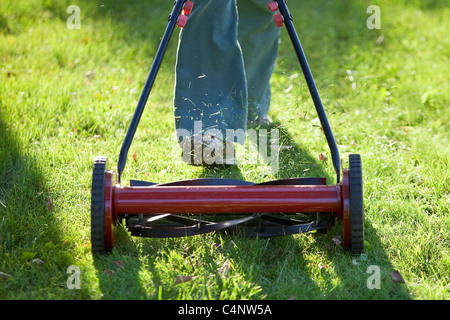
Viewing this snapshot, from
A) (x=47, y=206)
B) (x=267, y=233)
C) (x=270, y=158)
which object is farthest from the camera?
(x=270, y=158)

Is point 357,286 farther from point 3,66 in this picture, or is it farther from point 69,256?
point 3,66

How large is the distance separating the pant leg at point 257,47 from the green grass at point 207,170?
184mm

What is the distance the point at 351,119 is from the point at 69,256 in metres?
2.12

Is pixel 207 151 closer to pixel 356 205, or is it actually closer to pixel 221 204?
pixel 221 204

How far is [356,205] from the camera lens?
235 centimetres

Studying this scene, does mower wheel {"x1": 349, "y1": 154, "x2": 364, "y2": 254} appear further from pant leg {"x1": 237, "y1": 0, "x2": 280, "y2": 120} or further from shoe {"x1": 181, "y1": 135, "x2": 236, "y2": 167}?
pant leg {"x1": 237, "y1": 0, "x2": 280, "y2": 120}

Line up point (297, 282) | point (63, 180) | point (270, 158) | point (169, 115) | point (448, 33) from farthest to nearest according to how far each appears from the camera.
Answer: point (448, 33) < point (169, 115) < point (270, 158) < point (63, 180) < point (297, 282)

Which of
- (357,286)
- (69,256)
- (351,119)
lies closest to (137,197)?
(69,256)

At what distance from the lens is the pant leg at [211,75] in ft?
10.2

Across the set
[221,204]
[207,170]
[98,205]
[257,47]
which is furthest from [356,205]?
[257,47]

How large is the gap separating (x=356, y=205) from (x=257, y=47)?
156 cm

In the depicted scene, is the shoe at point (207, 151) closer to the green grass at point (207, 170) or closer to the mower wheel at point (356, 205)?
the green grass at point (207, 170)

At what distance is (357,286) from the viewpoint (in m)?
2.34

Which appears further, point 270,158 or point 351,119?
point 351,119
